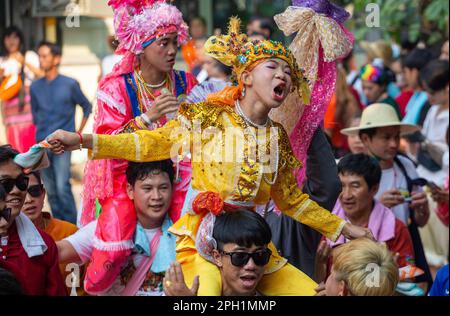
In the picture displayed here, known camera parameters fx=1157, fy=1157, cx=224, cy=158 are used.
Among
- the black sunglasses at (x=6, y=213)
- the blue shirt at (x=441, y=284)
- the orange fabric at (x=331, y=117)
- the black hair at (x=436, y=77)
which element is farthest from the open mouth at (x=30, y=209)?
the black hair at (x=436, y=77)

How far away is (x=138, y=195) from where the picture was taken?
21.2ft

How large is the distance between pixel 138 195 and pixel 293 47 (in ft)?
3.90

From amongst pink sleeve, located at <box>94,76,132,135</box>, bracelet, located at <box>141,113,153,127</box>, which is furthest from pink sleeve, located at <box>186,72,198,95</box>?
bracelet, located at <box>141,113,153,127</box>

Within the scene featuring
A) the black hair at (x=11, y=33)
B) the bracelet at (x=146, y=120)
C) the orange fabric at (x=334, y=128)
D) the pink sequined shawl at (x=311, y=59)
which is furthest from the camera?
the black hair at (x=11, y=33)

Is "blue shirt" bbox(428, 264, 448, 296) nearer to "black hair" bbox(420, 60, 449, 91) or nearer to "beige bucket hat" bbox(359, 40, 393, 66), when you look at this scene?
"black hair" bbox(420, 60, 449, 91)

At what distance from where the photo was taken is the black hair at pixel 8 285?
4.69m

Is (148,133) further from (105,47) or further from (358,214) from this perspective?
(105,47)

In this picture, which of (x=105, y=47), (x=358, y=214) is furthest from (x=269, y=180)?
(x=105, y=47)

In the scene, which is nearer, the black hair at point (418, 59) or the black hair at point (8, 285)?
the black hair at point (8, 285)

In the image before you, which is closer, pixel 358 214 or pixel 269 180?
pixel 269 180

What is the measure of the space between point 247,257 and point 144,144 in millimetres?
776

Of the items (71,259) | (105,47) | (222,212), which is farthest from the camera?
(105,47)

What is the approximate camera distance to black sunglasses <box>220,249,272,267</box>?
548 cm

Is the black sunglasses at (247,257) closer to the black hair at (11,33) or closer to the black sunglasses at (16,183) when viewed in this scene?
the black sunglasses at (16,183)
